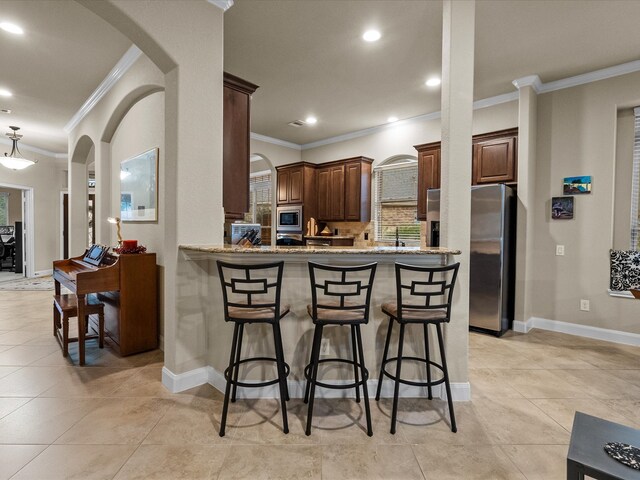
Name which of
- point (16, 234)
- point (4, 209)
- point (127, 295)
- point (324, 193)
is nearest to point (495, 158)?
point (324, 193)

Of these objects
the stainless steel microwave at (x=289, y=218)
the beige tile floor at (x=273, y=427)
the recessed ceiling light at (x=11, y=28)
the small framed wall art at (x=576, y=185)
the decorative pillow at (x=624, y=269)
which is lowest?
the beige tile floor at (x=273, y=427)

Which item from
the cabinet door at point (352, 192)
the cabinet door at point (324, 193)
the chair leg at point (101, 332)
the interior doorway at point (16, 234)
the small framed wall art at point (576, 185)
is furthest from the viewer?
the interior doorway at point (16, 234)

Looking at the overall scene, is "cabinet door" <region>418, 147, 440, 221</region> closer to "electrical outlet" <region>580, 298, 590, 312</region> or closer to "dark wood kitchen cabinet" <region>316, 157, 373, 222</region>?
"dark wood kitchen cabinet" <region>316, 157, 373, 222</region>

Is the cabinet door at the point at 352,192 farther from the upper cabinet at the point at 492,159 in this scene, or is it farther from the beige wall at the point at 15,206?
the beige wall at the point at 15,206

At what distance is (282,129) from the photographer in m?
6.17

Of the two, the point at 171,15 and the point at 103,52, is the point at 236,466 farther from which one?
the point at 103,52

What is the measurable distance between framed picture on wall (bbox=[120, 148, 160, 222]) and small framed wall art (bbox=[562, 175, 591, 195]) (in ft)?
15.3

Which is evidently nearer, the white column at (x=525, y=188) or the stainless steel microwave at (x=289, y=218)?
the white column at (x=525, y=188)

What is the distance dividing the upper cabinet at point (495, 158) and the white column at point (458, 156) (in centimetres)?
215

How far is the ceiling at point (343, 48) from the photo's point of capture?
9.38ft

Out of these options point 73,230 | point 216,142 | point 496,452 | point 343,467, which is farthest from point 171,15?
point 73,230

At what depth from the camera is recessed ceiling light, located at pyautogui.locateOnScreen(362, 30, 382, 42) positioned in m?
3.14

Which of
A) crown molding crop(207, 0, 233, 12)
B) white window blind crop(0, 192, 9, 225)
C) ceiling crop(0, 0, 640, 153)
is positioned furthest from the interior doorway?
crown molding crop(207, 0, 233, 12)

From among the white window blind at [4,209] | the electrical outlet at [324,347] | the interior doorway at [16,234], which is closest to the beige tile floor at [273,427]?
the electrical outlet at [324,347]
